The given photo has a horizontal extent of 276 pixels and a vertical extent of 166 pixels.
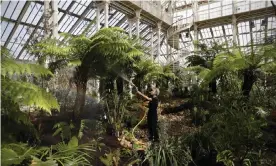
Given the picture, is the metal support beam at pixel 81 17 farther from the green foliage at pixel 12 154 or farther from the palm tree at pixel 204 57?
the green foliage at pixel 12 154

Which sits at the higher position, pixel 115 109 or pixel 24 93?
pixel 24 93

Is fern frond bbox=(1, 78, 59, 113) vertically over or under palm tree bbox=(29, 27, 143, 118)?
under

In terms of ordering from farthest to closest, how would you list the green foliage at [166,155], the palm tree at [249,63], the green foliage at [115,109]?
the palm tree at [249,63] → the green foliage at [115,109] → the green foliage at [166,155]

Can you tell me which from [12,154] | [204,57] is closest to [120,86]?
[12,154]

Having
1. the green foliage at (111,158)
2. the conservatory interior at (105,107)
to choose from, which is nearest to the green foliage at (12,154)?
the conservatory interior at (105,107)

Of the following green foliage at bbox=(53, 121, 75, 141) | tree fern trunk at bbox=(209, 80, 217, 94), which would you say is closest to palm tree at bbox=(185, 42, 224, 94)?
tree fern trunk at bbox=(209, 80, 217, 94)

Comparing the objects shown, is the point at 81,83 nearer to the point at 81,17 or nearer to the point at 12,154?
the point at 12,154

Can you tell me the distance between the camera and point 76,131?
12.3ft

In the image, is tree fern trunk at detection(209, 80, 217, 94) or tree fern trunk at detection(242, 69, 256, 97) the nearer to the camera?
tree fern trunk at detection(242, 69, 256, 97)

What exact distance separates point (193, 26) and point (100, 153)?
15.8 m

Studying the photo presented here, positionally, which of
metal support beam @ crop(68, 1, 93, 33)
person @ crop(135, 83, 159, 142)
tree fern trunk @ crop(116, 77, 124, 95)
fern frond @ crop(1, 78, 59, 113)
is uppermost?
metal support beam @ crop(68, 1, 93, 33)

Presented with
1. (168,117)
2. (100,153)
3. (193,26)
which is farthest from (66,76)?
(193,26)

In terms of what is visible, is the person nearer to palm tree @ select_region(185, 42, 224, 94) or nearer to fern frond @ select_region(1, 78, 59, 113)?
fern frond @ select_region(1, 78, 59, 113)

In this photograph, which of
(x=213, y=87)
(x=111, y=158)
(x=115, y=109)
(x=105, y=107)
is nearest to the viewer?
(x=111, y=158)
